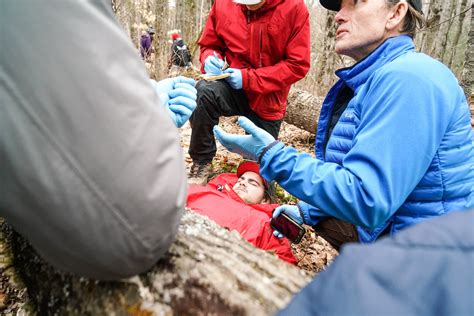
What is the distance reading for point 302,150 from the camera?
479 centimetres

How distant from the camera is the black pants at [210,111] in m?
3.18

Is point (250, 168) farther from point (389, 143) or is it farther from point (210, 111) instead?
point (389, 143)

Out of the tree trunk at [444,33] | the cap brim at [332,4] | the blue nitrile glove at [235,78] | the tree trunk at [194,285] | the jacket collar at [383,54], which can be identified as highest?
the cap brim at [332,4]

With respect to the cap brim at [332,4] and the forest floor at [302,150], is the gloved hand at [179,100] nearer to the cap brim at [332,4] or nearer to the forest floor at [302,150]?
the cap brim at [332,4]

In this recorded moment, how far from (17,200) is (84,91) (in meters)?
0.26

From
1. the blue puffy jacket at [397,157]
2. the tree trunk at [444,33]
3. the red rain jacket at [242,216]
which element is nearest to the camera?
the blue puffy jacket at [397,157]

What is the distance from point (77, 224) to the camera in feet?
2.18

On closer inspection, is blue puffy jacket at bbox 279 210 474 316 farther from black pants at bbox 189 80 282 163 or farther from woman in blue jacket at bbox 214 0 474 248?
black pants at bbox 189 80 282 163

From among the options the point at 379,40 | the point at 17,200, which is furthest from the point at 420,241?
the point at 379,40

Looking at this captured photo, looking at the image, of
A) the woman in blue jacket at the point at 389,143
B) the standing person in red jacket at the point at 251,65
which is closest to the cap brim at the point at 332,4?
the woman in blue jacket at the point at 389,143

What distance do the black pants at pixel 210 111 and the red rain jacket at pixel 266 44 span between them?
0.10 meters

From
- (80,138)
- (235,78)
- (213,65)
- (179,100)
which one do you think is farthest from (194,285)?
(213,65)

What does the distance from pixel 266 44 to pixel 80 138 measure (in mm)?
2883

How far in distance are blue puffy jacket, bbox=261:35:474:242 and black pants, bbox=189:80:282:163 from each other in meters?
1.66
